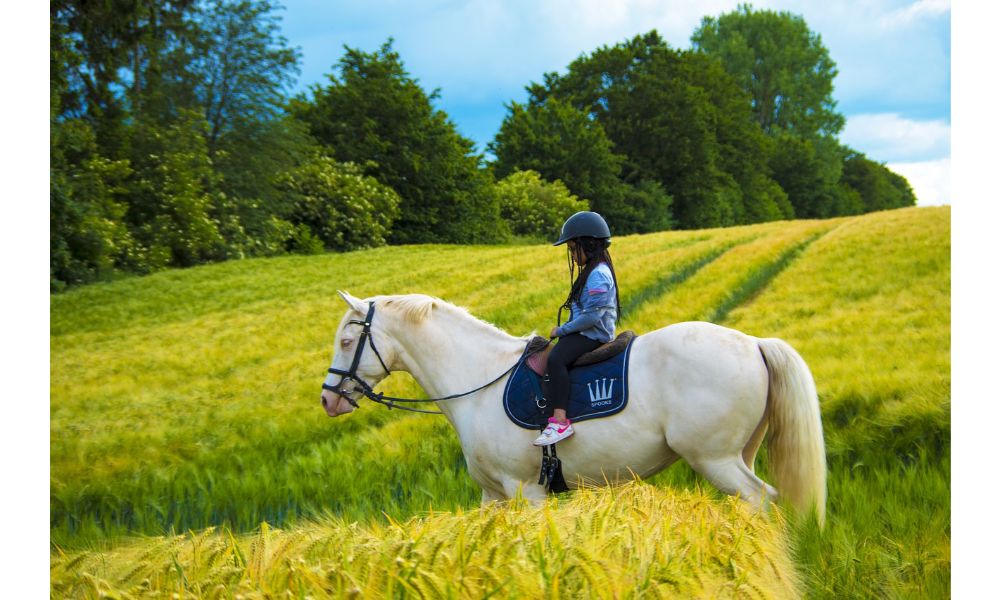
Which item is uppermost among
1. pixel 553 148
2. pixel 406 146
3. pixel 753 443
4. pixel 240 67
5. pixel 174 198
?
pixel 240 67

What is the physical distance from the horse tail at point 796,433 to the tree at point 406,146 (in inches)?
244

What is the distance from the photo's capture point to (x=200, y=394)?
7242mm

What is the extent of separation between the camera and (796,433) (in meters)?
3.31

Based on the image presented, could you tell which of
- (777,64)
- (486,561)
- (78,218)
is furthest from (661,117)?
(486,561)

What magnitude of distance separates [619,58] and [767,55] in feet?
7.22

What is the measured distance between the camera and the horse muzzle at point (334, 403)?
3908mm

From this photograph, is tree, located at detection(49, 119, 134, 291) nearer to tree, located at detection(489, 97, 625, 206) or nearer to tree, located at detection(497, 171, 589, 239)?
tree, located at detection(497, 171, 589, 239)

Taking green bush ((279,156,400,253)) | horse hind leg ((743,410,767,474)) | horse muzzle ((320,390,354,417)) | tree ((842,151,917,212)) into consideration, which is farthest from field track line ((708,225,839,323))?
tree ((842,151,917,212))

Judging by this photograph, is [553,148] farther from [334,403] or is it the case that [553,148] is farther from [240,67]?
[240,67]

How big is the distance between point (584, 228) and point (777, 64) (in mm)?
8117

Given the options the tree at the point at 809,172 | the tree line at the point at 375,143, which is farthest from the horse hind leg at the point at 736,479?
the tree at the point at 809,172

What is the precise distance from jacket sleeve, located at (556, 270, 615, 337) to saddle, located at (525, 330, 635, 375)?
0.51 feet

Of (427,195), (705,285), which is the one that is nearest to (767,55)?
(705,285)

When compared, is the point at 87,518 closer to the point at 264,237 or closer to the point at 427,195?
the point at 427,195
